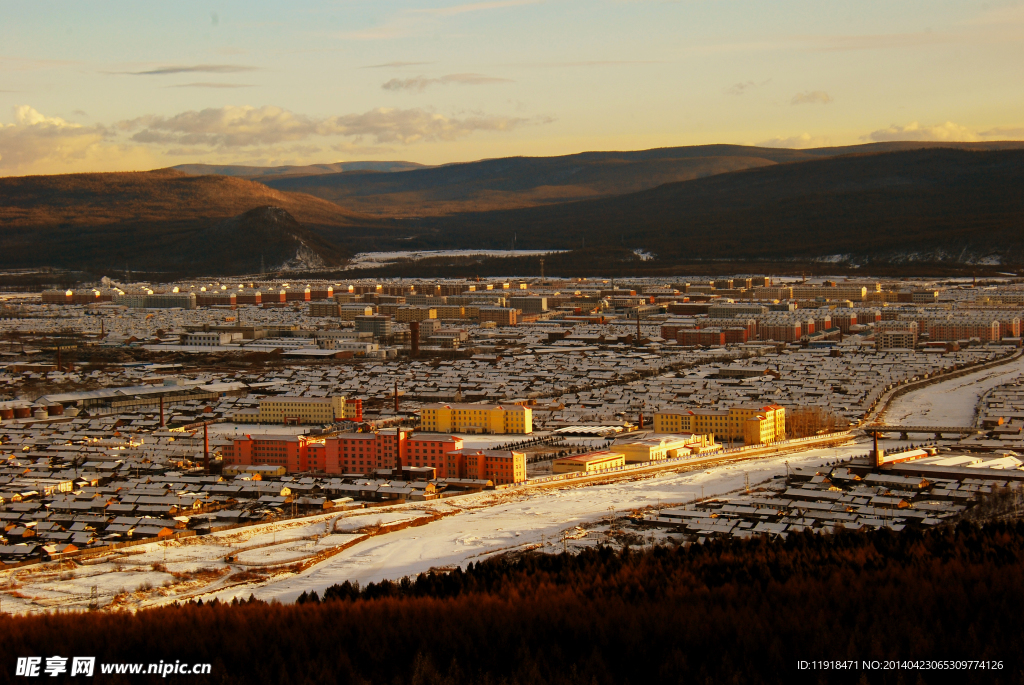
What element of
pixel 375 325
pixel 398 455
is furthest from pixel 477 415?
pixel 375 325

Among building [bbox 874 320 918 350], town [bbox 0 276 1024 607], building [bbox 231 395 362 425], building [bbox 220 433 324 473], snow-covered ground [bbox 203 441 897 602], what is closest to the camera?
snow-covered ground [bbox 203 441 897 602]

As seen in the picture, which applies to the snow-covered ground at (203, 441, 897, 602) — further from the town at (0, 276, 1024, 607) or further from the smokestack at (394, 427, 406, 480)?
the smokestack at (394, 427, 406, 480)

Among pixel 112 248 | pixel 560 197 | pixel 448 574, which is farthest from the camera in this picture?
pixel 560 197

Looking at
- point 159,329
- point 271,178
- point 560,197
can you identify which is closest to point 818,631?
point 159,329

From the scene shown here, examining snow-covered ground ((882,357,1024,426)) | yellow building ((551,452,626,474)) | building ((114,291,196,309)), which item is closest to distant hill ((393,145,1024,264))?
building ((114,291,196,309))

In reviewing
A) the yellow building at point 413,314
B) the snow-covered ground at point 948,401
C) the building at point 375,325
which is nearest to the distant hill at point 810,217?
the yellow building at point 413,314

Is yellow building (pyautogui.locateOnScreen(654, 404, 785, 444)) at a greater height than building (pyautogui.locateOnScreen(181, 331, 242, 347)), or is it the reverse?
building (pyautogui.locateOnScreen(181, 331, 242, 347))

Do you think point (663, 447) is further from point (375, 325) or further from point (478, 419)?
point (375, 325)

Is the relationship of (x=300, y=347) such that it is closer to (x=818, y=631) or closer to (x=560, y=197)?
(x=818, y=631)
